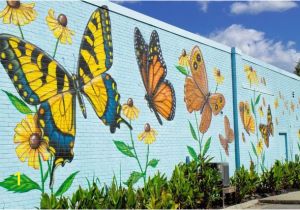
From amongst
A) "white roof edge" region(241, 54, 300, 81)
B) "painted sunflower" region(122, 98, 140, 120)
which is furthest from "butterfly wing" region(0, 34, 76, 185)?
"white roof edge" region(241, 54, 300, 81)

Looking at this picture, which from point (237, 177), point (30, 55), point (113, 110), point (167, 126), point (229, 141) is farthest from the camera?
point (229, 141)

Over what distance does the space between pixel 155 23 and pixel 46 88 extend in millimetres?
5133

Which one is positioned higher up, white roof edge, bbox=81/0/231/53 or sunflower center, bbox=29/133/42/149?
white roof edge, bbox=81/0/231/53

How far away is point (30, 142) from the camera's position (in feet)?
32.9

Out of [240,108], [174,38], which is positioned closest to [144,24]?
[174,38]

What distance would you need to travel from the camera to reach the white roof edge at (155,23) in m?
12.7

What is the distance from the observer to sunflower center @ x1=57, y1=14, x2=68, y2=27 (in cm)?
1105

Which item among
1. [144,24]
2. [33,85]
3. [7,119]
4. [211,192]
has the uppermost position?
[144,24]

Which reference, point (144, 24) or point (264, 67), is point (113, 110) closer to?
point (144, 24)

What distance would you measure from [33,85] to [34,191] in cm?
217

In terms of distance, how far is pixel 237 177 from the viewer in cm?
1648

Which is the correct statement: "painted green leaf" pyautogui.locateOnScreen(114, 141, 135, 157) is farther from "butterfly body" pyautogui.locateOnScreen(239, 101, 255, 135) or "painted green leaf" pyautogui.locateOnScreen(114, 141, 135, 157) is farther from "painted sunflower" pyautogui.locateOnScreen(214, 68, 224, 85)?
"butterfly body" pyautogui.locateOnScreen(239, 101, 255, 135)

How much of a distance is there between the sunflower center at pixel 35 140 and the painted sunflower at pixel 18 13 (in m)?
2.28

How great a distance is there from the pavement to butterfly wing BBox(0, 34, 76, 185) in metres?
5.90
